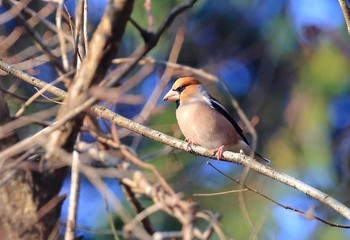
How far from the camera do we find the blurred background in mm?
6891

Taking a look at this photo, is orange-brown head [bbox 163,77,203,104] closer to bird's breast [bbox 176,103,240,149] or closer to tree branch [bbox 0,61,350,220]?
bird's breast [bbox 176,103,240,149]

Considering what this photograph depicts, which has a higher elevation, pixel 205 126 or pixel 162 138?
pixel 162 138

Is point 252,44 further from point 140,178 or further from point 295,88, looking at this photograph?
point 140,178

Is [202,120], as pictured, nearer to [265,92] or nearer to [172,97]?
[172,97]

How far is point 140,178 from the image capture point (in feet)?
13.2

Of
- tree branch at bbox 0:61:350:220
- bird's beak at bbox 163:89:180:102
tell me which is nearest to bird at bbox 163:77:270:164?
bird's beak at bbox 163:89:180:102

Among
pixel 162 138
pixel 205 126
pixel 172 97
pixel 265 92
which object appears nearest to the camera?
pixel 162 138

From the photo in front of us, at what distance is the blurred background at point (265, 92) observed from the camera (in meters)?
6.89

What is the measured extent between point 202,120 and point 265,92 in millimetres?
3321

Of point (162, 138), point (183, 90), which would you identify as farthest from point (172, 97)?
point (162, 138)

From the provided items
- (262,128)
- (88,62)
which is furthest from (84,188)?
(88,62)

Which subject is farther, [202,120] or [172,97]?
[172,97]

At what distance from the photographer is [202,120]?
5363 mm

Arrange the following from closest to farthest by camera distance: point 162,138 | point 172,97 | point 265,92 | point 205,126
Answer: point 162,138, point 205,126, point 172,97, point 265,92
